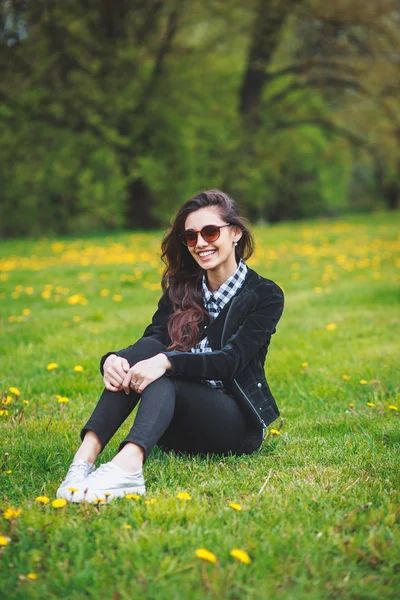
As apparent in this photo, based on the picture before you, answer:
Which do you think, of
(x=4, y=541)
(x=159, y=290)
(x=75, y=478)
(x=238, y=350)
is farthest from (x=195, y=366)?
(x=159, y=290)

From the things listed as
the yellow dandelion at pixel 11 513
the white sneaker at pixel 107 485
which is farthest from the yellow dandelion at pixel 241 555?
the yellow dandelion at pixel 11 513

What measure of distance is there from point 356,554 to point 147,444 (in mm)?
969

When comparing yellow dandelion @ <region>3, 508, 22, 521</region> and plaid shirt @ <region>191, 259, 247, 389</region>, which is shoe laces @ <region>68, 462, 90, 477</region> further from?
plaid shirt @ <region>191, 259, 247, 389</region>

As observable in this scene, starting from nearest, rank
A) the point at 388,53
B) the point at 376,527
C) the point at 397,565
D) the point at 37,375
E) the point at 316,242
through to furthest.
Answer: the point at 397,565
the point at 376,527
the point at 37,375
the point at 316,242
the point at 388,53

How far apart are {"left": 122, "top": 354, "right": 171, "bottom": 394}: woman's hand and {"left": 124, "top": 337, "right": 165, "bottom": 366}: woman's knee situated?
0.66 feet

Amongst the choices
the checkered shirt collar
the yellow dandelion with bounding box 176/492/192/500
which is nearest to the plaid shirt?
the checkered shirt collar

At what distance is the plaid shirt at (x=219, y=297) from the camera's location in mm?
3492

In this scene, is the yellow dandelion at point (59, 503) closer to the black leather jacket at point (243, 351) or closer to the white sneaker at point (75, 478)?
the white sneaker at point (75, 478)

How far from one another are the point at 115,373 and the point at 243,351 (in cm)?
62

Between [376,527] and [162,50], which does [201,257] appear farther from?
[162,50]

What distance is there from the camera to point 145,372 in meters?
3.06

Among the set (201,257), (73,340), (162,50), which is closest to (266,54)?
(162,50)

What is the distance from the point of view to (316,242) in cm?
1445

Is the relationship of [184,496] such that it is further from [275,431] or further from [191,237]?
[191,237]
